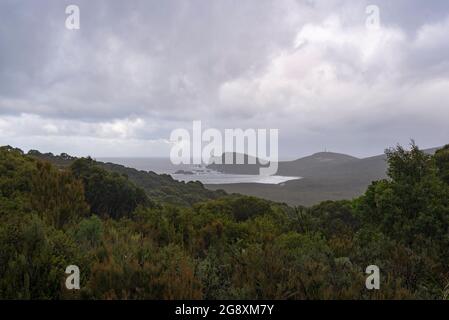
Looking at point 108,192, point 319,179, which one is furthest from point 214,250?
point 319,179

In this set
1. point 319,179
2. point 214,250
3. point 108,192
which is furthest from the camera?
point 319,179

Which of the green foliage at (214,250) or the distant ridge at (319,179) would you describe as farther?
the distant ridge at (319,179)

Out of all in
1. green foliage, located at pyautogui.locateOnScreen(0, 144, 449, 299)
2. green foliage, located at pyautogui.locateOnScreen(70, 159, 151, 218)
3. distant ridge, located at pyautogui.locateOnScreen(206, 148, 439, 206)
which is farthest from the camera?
distant ridge, located at pyautogui.locateOnScreen(206, 148, 439, 206)

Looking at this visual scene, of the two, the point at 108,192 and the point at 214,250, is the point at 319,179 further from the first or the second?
the point at 214,250

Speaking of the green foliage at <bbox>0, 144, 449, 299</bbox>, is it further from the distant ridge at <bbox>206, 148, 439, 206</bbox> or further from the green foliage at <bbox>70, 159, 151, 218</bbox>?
the distant ridge at <bbox>206, 148, 439, 206</bbox>

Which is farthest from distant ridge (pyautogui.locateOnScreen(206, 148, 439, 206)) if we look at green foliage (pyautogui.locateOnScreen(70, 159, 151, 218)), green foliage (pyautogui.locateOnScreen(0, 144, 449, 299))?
green foliage (pyautogui.locateOnScreen(0, 144, 449, 299))

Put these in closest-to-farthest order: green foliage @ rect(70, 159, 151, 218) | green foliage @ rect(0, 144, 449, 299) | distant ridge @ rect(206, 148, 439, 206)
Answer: green foliage @ rect(0, 144, 449, 299) → green foliage @ rect(70, 159, 151, 218) → distant ridge @ rect(206, 148, 439, 206)

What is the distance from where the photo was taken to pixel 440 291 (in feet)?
17.8

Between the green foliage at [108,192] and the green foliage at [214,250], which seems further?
the green foliage at [108,192]

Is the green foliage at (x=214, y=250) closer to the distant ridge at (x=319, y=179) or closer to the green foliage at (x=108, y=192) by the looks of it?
the green foliage at (x=108, y=192)

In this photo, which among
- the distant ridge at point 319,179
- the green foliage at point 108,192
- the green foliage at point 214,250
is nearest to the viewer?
the green foliage at point 214,250

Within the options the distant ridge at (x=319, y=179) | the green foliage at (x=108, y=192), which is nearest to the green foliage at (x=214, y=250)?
the green foliage at (x=108, y=192)

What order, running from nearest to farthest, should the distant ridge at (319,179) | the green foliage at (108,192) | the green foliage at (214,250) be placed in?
the green foliage at (214,250)
the green foliage at (108,192)
the distant ridge at (319,179)
